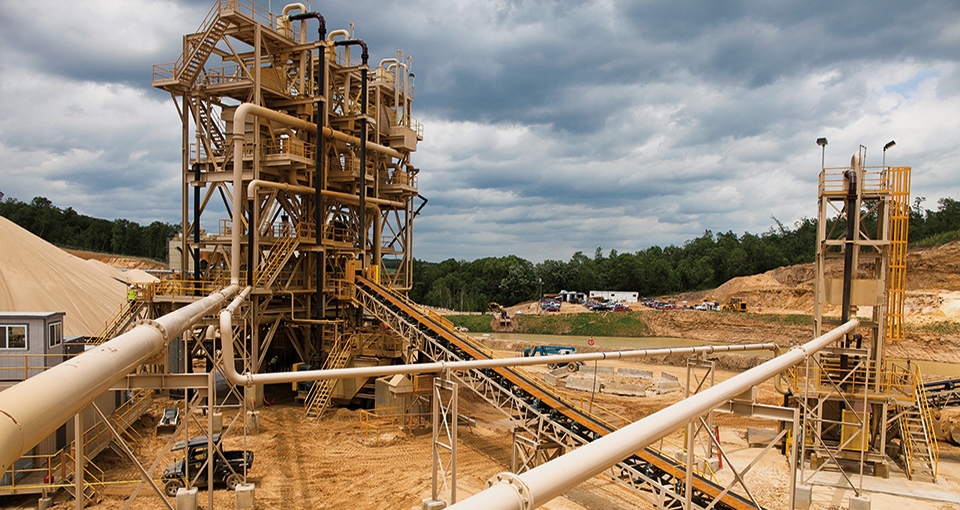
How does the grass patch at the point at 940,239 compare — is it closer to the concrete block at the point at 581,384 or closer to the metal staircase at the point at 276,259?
the concrete block at the point at 581,384

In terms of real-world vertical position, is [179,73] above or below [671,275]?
above

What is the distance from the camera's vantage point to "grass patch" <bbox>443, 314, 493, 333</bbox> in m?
62.5

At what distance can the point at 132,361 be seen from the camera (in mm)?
6902

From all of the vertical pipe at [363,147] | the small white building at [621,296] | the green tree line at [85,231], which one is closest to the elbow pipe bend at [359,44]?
the vertical pipe at [363,147]

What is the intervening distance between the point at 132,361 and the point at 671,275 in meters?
105

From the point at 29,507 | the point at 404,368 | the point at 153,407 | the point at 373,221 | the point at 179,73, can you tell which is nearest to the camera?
the point at 404,368

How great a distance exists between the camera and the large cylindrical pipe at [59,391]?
372cm

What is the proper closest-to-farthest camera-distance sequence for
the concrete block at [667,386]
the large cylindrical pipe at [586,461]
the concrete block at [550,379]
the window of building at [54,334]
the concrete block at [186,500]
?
the large cylindrical pipe at [586,461]
the concrete block at [186,500]
the window of building at [54,334]
the concrete block at [667,386]
the concrete block at [550,379]

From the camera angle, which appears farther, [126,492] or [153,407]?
[153,407]

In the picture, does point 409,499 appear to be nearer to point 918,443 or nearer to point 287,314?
point 287,314

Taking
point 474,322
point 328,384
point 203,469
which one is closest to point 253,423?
point 328,384

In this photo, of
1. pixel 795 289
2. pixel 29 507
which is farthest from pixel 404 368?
pixel 795 289

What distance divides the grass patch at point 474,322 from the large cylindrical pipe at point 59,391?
180 feet

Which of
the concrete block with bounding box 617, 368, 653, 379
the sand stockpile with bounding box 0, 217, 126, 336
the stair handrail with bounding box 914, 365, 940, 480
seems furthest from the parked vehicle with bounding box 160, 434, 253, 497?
the concrete block with bounding box 617, 368, 653, 379
